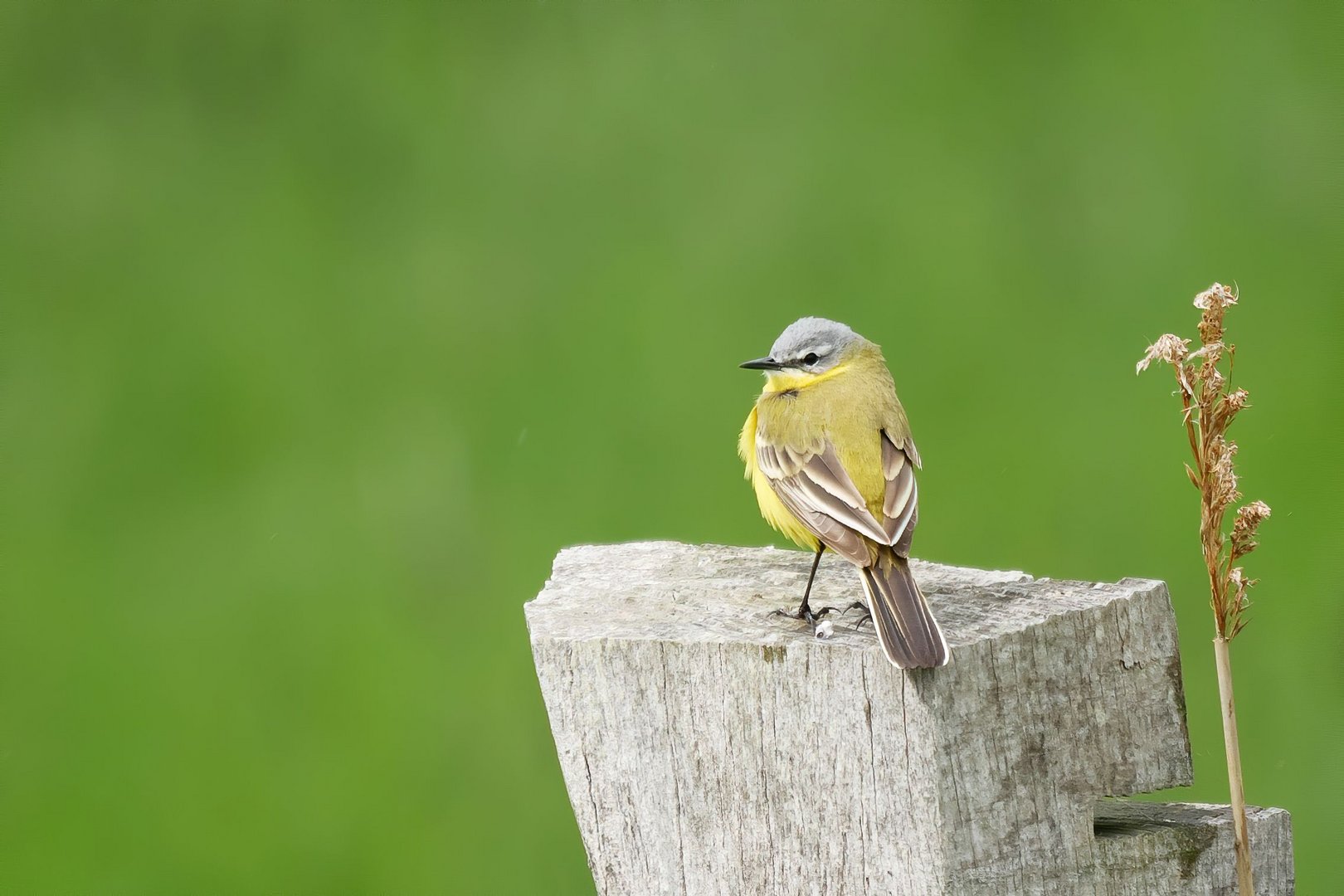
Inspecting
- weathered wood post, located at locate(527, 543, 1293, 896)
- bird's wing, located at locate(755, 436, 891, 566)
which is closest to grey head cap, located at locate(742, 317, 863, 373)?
bird's wing, located at locate(755, 436, 891, 566)

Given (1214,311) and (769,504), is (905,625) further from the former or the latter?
(769,504)

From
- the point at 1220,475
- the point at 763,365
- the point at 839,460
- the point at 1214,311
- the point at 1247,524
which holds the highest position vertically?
the point at 763,365

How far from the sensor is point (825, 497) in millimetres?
4453

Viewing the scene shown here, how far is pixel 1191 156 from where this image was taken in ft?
31.8

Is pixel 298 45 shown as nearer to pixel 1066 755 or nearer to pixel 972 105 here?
pixel 972 105

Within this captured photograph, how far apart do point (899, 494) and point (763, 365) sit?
1.27 meters

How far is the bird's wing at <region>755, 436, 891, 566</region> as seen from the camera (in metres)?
4.16

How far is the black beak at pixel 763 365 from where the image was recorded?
549 centimetres

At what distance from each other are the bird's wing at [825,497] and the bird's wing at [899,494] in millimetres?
42

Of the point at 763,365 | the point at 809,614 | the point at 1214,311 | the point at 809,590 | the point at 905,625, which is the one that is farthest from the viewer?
the point at 763,365

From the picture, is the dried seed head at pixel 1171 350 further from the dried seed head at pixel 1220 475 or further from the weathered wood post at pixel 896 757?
the weathered wood post at pixel 896 757

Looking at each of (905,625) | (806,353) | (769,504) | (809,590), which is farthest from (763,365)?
(905,625)

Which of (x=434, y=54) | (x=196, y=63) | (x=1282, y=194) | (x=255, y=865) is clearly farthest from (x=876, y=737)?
(x=196, y=63)

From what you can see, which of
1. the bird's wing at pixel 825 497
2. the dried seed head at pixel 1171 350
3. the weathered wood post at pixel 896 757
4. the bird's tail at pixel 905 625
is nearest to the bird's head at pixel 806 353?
the bird's wing at pixel 825 497
